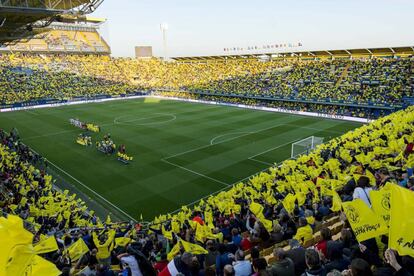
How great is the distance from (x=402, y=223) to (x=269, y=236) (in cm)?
406

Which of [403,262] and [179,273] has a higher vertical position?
[403,262]

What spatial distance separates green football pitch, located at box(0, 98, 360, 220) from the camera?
66.0ft

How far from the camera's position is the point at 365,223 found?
4844mm

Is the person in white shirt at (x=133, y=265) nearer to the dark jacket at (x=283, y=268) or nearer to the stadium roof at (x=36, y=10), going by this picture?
the dark jacket at (x=283, y=268)

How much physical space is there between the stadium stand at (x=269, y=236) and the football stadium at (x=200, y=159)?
1.2 inches

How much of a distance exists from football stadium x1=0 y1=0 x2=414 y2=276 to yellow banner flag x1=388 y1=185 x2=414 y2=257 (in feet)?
0.06

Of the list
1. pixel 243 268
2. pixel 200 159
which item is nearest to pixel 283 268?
pixel 243 268

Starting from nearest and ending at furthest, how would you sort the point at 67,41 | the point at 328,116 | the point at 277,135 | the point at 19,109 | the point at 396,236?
the point at 396,236
the point at 277,135
the point at 328,116
the point at 19,109
the point at 67,41

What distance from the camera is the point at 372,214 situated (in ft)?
15.9

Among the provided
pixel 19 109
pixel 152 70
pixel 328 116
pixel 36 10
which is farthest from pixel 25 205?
pixel 152 70

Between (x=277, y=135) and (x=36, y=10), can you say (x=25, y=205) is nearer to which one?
(x=36, y=10)

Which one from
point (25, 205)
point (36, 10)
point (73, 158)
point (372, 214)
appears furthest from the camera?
point (73, 158)

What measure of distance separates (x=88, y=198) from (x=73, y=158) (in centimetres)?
871

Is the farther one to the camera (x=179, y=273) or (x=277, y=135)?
(x=277, y=135)
